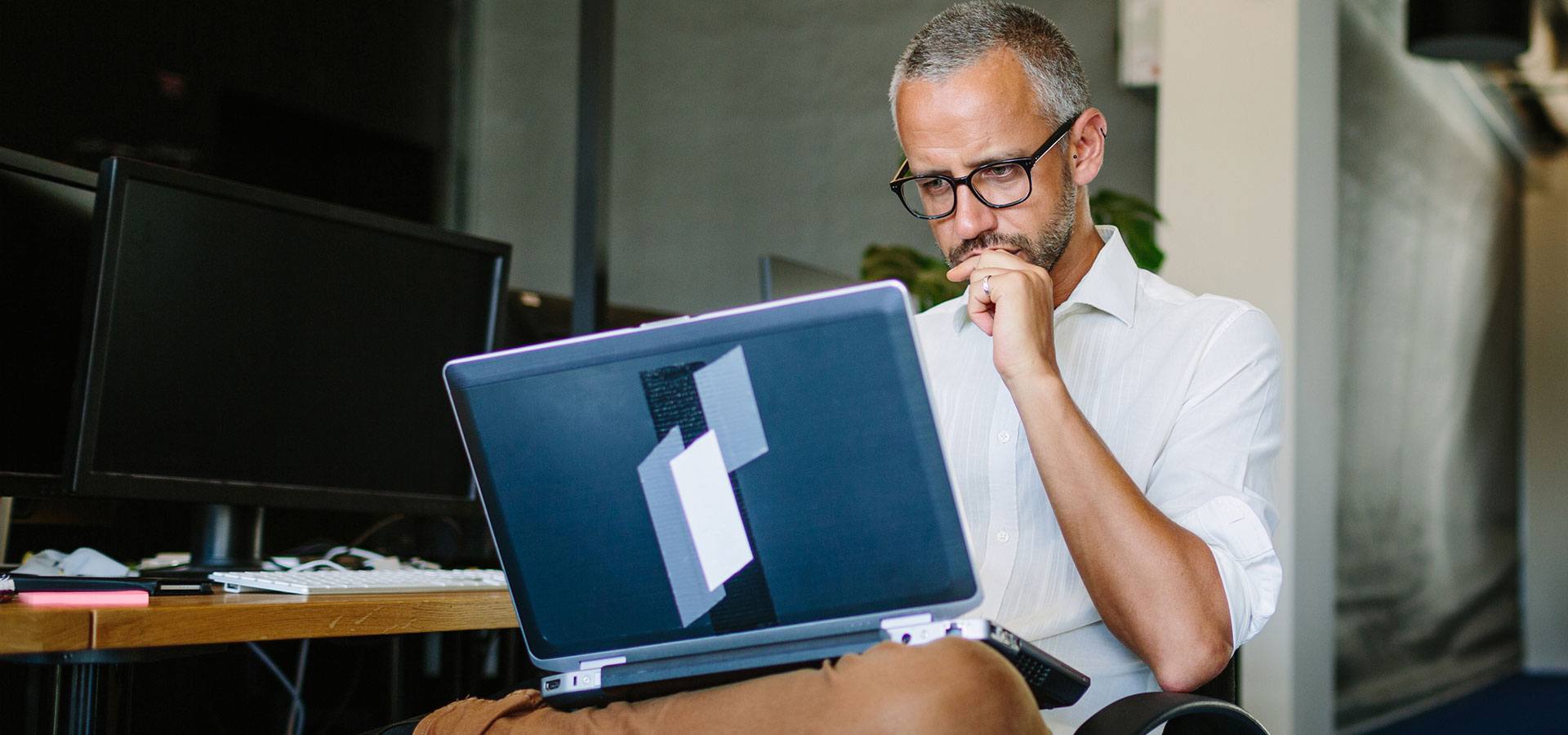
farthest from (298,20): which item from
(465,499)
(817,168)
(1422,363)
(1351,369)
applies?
(1422,363)

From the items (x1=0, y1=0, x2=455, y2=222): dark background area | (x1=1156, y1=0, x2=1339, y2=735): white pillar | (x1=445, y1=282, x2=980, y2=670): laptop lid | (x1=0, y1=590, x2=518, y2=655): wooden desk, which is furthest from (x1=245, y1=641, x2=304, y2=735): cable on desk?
(x1=1156, y1=0, x2=1339, y2=735): white pillar

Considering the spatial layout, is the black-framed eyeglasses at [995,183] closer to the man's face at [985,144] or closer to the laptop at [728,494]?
the man's face at [985,144]

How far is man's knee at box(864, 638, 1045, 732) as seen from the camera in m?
0.96

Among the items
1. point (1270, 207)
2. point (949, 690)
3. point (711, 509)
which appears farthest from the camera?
point (1270, 207)

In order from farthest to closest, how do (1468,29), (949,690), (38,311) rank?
(1468,29), (38,311), (949,690)

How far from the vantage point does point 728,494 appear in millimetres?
1055

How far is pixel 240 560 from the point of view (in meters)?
1.78

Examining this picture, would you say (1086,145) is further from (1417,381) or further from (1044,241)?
(1417,381)

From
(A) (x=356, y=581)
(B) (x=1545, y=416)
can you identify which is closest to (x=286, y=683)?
(A) (x=356, y=581)

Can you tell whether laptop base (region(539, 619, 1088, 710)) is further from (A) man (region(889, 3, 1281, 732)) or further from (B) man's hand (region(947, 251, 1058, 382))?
(B) man's hand (region(947, 251, 1058, 382))

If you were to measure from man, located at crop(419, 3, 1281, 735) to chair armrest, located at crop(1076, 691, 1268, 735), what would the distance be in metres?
0.06

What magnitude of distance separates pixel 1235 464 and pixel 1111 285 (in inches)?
10.8

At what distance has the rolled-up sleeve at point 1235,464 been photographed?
1.36 m

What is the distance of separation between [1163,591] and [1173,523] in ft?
0.24
